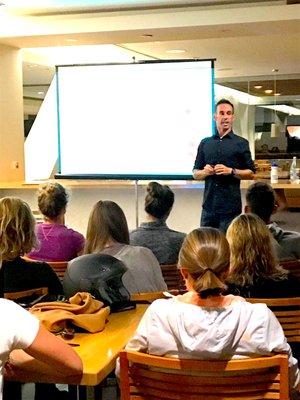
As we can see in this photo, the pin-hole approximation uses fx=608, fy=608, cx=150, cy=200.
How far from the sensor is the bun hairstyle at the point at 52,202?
3703 millimetres

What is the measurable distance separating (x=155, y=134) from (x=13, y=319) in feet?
14.5

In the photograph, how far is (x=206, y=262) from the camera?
189 centimetres

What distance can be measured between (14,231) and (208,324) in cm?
115

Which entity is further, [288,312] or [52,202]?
[52,202]

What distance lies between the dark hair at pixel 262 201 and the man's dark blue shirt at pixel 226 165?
2.89 ft

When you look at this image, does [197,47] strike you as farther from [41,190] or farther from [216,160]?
[41,190]

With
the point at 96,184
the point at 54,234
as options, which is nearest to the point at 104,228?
the point at 54,234

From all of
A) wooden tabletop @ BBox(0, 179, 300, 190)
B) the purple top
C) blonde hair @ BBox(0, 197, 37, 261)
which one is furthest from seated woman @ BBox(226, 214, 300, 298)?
wooden tabletop @ BBox(0, 179, 300, 190)

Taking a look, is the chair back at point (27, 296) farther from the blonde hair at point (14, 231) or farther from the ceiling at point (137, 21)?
the ceiling at point (137, 21)

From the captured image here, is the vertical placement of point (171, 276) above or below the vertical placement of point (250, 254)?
below

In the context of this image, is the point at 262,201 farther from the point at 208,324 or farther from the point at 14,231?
the point at 208,324

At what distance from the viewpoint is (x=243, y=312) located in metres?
1.78

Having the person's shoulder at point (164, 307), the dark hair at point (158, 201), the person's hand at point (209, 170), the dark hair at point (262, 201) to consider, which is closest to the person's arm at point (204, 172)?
the person's hand at point (209, 170)

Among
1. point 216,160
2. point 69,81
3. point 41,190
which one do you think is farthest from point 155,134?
point 41,190
